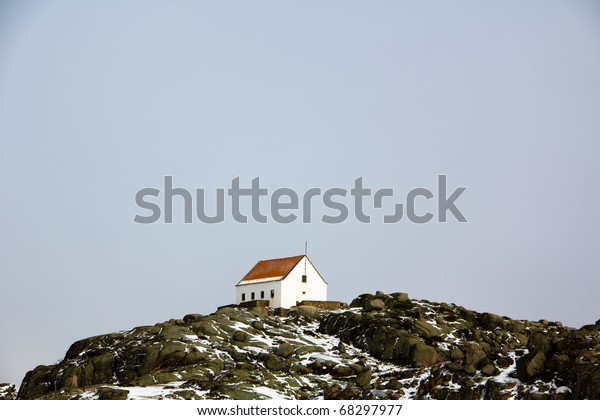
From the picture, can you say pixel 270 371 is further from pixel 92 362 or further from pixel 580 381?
pixel 580 381

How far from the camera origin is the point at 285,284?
314 feet

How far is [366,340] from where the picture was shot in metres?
80.4

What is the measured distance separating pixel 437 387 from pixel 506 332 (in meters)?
23.1

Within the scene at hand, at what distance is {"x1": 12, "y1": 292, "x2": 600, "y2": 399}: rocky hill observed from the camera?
200 ft

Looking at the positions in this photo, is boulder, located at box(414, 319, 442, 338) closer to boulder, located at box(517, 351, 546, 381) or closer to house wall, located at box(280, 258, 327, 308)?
house wall, located at box(280, 258, 327, 308)

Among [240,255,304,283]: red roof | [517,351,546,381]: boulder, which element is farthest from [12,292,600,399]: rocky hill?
[240,255,304,283]: red roof

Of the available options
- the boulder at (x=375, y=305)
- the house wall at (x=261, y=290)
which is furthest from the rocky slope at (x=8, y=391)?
the boulder at (x=375, y=305)

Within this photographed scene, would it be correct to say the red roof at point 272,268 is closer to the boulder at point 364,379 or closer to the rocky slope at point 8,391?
the rocky slope at point 8,391

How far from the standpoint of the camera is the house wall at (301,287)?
314ft

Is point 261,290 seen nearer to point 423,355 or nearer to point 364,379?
point 423,355

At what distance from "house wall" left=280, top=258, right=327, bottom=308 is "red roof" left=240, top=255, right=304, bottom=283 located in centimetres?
72

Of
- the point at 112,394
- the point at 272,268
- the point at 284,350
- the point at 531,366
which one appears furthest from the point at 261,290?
the point at 531,366

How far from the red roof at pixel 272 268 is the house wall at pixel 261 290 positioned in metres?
0.92
